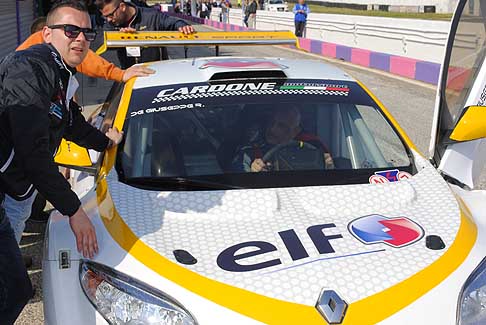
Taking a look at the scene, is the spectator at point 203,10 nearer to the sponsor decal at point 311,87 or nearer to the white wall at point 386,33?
the white wall at point 386,33

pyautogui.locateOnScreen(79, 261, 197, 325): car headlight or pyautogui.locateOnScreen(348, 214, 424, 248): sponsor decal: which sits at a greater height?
pyautogui.locateOnScreen(348, 214, 424, 248): sponsor decal

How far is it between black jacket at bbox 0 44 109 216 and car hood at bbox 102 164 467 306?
359 mm

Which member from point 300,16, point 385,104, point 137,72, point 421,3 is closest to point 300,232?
point 137,72

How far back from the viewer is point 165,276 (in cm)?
230

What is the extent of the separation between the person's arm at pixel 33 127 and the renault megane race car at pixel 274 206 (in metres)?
0.27

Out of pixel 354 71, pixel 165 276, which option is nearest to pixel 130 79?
pixel 165 276

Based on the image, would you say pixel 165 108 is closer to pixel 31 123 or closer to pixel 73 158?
pixel 73 158

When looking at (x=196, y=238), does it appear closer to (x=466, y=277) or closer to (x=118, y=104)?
(x=466, y=277)

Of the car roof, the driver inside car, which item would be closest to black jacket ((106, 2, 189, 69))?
the car roof

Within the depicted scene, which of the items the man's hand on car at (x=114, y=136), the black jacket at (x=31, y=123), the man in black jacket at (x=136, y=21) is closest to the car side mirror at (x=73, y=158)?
the man's hand on car at (x=114, y=136)

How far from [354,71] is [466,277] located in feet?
43.9

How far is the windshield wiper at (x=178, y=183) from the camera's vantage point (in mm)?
2967

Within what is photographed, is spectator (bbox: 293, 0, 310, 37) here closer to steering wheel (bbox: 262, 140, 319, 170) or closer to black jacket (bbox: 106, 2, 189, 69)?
black jacket (bbox: 106, 2, 189, 69)

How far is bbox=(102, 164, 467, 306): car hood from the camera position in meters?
2.30
